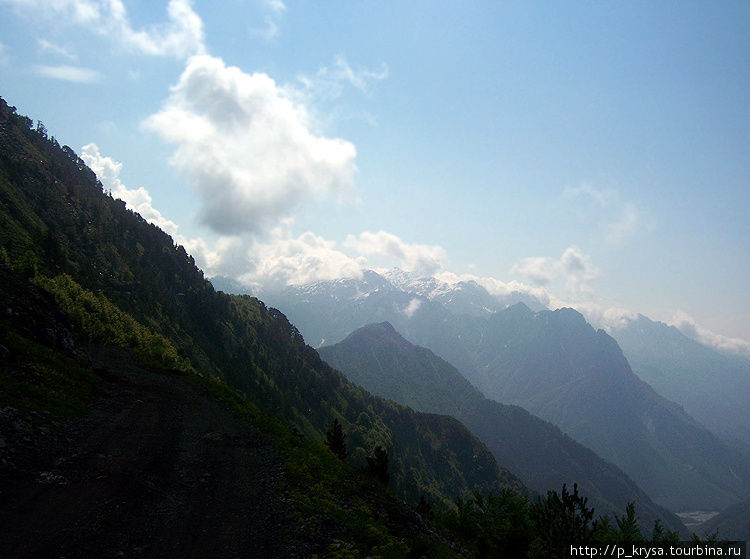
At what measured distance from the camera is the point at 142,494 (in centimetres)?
1711

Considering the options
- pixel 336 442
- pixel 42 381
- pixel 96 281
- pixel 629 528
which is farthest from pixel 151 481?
pixel 96 281

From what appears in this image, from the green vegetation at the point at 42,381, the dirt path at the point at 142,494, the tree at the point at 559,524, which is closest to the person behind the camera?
the dirt path at the point at 142,494

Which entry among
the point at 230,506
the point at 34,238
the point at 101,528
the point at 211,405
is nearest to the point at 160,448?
the point at 230,506

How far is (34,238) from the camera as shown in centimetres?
8550

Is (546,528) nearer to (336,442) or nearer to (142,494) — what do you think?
(142,494)

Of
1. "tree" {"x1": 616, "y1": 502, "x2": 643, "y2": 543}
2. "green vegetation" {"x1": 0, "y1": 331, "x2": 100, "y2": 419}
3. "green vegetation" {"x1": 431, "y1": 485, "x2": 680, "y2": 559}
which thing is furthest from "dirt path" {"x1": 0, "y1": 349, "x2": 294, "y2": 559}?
"tree" {"x1": 616, "y1": 502, "x2": 643, "y2": 543}

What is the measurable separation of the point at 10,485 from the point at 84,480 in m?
2.58

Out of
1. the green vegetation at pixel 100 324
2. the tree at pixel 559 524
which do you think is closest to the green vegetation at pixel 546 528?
the tree at pixel 559 524

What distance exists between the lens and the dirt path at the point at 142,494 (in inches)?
518

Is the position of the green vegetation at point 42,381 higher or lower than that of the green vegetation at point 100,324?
lower

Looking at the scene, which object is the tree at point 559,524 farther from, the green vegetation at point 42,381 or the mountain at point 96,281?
the green vegetation at point 42,381

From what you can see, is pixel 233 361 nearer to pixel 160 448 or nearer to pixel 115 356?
pixel 115 356

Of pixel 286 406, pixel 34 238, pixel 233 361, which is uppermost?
pixel 34 238

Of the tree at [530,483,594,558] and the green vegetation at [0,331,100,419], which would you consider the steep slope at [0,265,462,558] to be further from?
the tree at [530,483,594,558]
